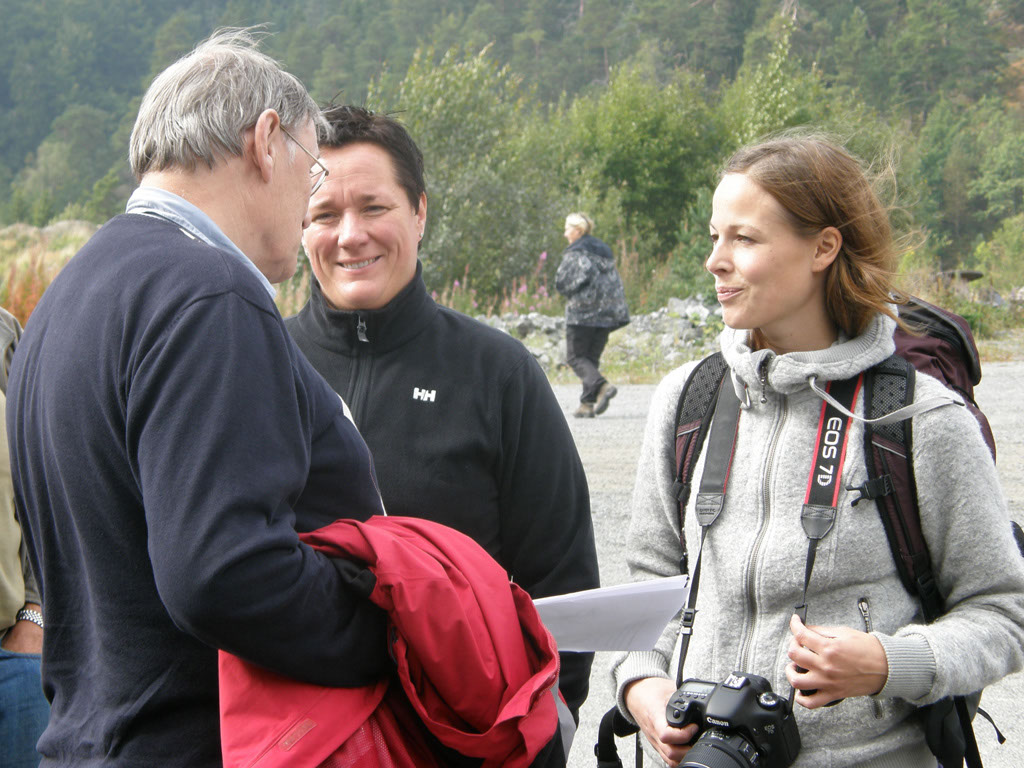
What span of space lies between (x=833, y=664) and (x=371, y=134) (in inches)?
59.8

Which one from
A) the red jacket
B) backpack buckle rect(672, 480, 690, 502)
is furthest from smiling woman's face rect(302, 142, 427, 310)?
the red jacket

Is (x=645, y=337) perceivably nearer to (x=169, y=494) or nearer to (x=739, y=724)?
(x=739, y=724)

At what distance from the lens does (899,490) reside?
182cm

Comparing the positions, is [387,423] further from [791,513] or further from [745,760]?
[745,760]

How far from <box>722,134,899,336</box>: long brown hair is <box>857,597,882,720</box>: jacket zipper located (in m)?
0.54

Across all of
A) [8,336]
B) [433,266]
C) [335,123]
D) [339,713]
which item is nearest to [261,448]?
[339,713]

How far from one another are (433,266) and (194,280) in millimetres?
20807

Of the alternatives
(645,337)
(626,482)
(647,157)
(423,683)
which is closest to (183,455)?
(423,683)

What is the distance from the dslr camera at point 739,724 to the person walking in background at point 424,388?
1.43 feet

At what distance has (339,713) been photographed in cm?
131

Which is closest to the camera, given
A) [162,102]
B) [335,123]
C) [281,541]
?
[281,541]

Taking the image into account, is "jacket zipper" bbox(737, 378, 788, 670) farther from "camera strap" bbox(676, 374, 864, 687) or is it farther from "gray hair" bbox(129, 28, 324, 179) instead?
"gray hair" bbox(129, 28, 324, 179)

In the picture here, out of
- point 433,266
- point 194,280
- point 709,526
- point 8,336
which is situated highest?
point 194,280

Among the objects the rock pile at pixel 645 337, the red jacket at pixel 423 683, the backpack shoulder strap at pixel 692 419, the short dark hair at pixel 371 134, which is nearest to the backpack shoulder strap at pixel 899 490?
the backpack shoulder strap at pixel 692 419
